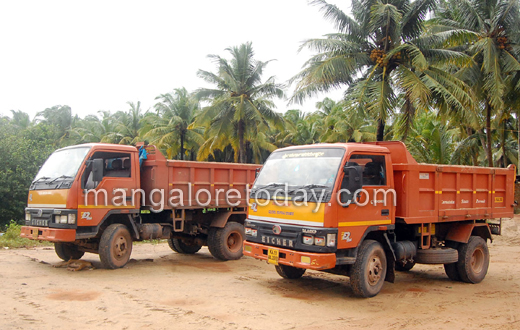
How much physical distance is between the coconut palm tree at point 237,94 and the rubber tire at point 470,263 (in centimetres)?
1745

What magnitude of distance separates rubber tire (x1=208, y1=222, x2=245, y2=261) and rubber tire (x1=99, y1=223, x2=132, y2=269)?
2.17 meters

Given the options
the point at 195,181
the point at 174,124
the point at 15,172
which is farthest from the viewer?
the point at 174,124

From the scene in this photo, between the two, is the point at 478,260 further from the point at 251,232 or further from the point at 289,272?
the point at 251,232

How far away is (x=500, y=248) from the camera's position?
1486cm

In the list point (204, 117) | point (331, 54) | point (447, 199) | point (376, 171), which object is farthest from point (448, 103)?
point (204, 117)

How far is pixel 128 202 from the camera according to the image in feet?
31.2

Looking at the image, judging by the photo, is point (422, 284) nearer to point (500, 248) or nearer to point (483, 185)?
point (483, 185)

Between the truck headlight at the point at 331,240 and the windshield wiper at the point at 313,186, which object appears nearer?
the truck headlight at the point at 331,240

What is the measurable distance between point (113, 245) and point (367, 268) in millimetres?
5253

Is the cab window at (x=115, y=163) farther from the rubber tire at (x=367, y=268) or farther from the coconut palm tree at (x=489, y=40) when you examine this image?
the coconut palm tree at (x=489, y=40)

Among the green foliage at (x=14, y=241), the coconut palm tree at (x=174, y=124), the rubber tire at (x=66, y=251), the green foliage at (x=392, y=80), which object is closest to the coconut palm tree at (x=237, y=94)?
the green foliage at (x=392, y=80)

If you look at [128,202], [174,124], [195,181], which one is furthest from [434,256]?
[174,124]

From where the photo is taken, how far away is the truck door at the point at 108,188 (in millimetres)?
8875

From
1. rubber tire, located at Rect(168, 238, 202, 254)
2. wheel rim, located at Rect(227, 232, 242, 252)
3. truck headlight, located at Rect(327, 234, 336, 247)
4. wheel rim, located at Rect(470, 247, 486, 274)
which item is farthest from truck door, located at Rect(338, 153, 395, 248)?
rubber tire, located at Rect(168, 238, 202, 254)
